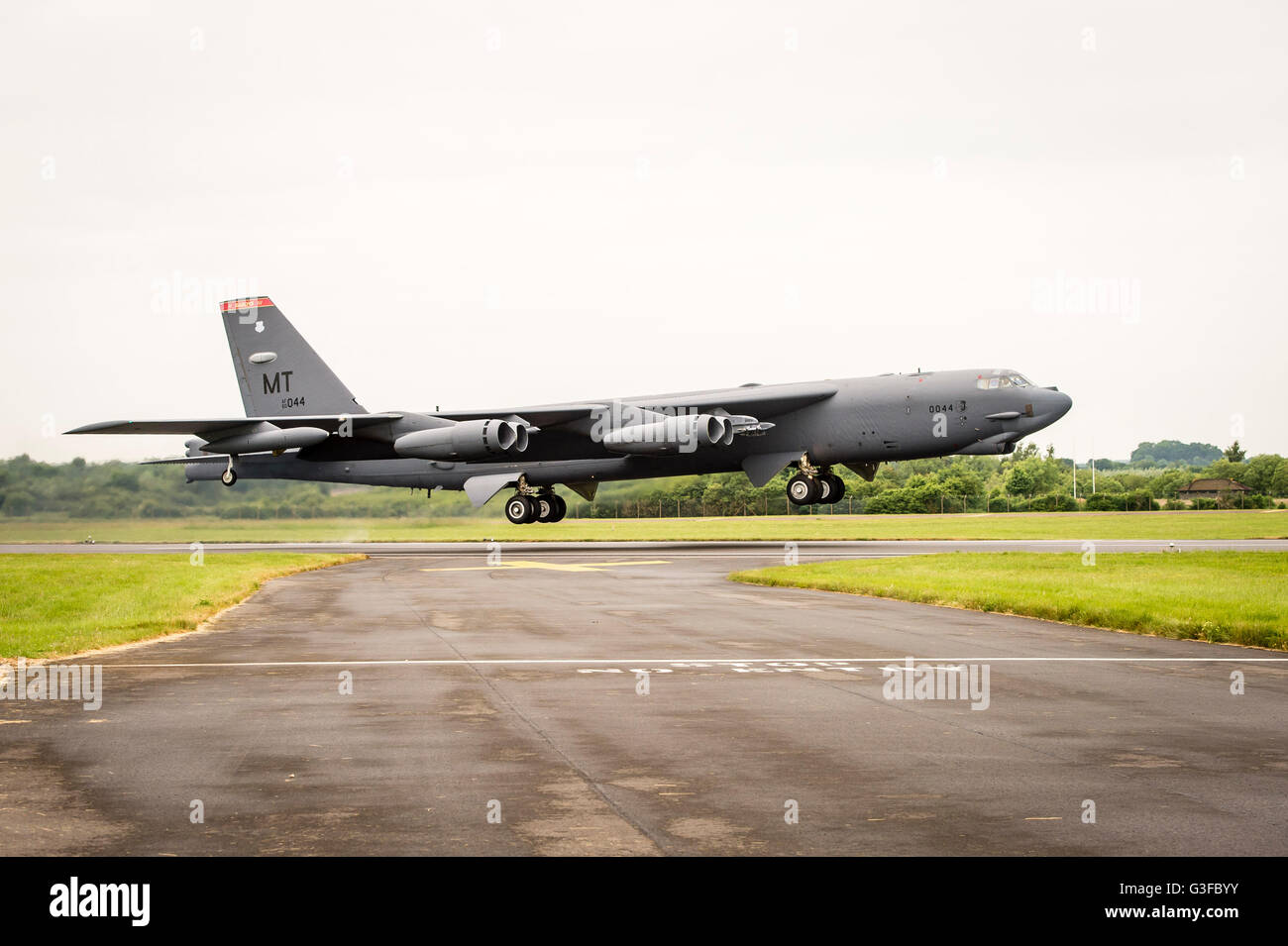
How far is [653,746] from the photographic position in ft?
31.1

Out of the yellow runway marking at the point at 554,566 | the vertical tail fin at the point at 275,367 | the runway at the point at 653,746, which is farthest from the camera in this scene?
the vertical tail fin at the point at 275,367

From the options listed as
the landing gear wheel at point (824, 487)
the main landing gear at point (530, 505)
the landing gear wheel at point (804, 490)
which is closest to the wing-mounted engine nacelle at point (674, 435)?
the landing gear wheel at point (804, 490)

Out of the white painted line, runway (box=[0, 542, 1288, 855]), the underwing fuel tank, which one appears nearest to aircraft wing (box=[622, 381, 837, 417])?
the underwing fuel tank

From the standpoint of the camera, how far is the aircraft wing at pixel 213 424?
47.2 metres

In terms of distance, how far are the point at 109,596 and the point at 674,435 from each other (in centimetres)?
2206

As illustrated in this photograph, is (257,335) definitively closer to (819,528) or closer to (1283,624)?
(819,528)

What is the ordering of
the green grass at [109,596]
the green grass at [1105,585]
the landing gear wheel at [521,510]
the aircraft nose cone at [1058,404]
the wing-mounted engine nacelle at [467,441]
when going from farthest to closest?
the landing gear wheel at [521,510]
the wing-mounted engine nacelle at [467,441]
the aircraft nose cone at [1058,404]
the green grass at [1105,585]
the green grass at [109,596]

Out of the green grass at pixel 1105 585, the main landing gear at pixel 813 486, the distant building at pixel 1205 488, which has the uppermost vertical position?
the main landing gear at pixel 813 486

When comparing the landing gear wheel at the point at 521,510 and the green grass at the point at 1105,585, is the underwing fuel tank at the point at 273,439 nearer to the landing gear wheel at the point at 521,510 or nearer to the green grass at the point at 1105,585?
the landing gear wheel at the point at 521,510

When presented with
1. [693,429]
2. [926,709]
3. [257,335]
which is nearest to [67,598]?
[926,709]

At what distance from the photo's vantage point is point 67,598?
74.2 ft

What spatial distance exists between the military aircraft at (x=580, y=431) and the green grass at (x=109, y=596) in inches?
416

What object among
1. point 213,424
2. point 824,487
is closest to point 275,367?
point 213,424
